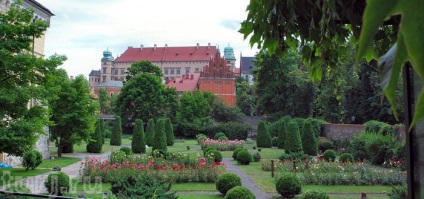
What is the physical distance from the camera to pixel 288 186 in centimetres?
1218

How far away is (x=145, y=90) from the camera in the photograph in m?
44.1

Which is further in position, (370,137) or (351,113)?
(351,113)

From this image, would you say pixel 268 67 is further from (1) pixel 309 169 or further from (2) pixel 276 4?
(2) pixel 276 4

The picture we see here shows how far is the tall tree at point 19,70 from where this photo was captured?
404 inches

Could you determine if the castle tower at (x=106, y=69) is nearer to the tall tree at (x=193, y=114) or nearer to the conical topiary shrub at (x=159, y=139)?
the tall tree at (x=193, y=114)

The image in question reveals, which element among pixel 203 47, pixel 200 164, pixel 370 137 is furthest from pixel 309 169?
pixel 203 47

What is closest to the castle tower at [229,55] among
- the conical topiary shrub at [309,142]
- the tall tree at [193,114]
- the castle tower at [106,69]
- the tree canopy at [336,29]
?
the castle tower at [106,69]

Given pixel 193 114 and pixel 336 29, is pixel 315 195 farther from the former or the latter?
pixel 193 114

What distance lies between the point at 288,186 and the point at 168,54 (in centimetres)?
7865

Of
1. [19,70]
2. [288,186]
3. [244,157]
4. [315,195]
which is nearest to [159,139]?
[244,157]

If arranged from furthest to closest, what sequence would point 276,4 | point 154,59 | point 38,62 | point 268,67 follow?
point 154,59 < point 268,67 < point 38,62 < point 276,4

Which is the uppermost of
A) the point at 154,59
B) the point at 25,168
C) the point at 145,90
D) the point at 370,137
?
the point at 154,59

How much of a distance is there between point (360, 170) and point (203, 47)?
74.7m

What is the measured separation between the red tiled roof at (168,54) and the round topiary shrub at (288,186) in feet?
244
